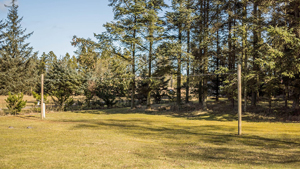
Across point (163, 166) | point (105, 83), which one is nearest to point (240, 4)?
point (105, 83)

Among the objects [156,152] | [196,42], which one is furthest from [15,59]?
[156,152]

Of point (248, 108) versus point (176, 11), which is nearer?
point (248, 108)

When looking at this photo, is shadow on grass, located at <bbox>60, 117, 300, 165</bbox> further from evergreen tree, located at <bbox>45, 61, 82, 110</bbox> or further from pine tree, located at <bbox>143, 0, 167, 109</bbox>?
evergreen tree, located at <bbox>45, 61, 82, 110</bbox>

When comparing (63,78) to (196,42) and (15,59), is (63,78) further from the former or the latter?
(196,42)

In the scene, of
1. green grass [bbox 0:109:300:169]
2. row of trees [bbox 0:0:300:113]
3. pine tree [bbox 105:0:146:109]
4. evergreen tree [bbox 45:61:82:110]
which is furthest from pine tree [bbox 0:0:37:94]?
green grass [bbox 0:109:300:169]

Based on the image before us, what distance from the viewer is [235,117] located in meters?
20.4

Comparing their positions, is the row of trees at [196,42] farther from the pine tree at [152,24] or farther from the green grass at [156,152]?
the green grass at [156,152]

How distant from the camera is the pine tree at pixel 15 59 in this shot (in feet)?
136

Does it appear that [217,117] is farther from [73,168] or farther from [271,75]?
[73,168]

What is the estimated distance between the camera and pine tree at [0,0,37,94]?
4156 centimetres

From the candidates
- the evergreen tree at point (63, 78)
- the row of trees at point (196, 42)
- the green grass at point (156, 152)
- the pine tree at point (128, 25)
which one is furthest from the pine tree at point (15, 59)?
the green grass at point (156, 152)

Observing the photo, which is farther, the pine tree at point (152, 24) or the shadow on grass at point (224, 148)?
the pine tree at point (152, 24)

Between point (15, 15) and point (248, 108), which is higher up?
point (15, 15)

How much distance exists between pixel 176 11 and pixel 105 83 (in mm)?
13447
